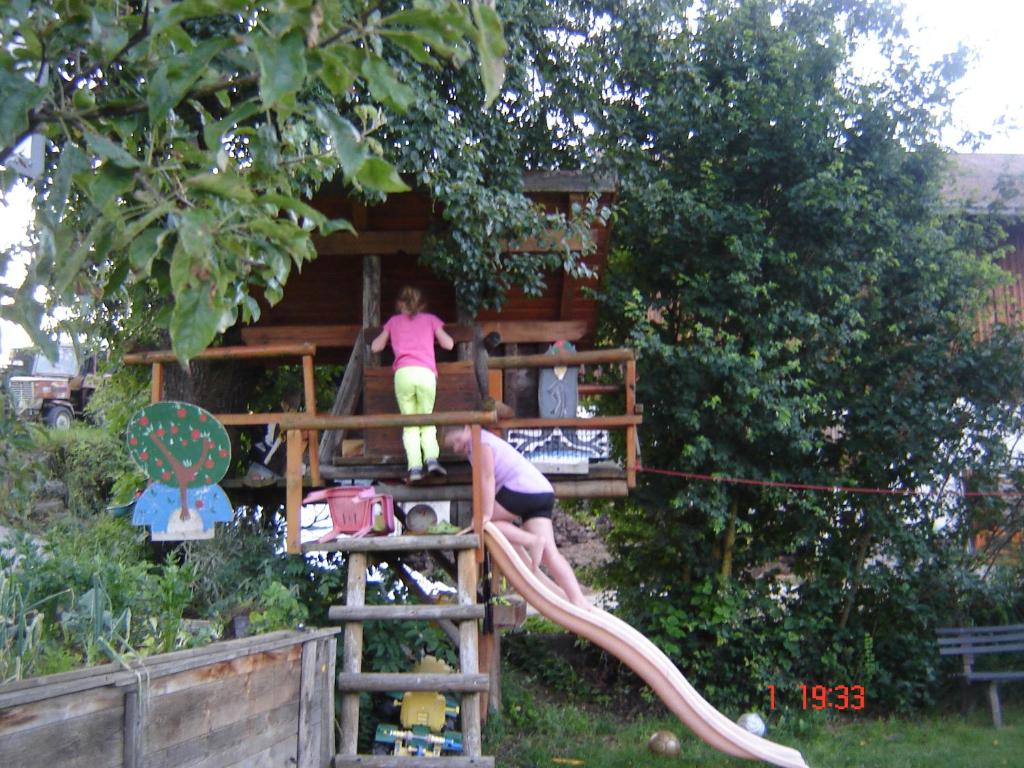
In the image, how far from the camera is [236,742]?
4.86 meters

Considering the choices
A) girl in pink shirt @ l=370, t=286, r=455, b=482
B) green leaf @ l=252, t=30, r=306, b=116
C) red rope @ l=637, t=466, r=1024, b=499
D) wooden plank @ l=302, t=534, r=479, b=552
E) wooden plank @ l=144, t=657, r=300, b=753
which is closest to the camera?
green leaf @ l=252, t=30, r=306, b=116

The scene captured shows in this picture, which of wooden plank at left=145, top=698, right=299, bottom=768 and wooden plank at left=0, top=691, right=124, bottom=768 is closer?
wooden plank at left=0, top=691, right=124, bottom=768

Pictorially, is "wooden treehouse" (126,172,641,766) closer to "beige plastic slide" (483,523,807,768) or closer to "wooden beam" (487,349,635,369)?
"wooden beam" (487,349,635,369)

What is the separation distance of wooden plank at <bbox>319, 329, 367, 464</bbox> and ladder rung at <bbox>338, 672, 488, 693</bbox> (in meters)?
2.34

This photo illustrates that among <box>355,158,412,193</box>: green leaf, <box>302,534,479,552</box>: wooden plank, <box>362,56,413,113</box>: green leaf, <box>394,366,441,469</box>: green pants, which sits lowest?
<box>302,534,479,552</box>: wooden plank

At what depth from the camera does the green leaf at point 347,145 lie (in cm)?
201

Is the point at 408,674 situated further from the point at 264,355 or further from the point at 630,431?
the point at 630,431

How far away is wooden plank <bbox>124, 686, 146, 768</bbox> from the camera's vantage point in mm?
3922

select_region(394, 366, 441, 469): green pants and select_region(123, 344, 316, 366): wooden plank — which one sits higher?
select_region(123, 344, 316, 366): wooden plank

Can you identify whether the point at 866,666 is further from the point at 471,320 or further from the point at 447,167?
the point at 447,167

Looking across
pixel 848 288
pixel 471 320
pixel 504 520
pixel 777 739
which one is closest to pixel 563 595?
pixel 504 520

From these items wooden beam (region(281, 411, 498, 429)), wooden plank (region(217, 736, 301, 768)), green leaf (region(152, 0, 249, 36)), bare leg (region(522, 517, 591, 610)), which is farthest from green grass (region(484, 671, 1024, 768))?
green leaf (region(152, 0, 249, 36))

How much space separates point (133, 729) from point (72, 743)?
0.33 metres

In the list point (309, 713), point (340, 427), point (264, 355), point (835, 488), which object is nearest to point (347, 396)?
point (264, 355)
